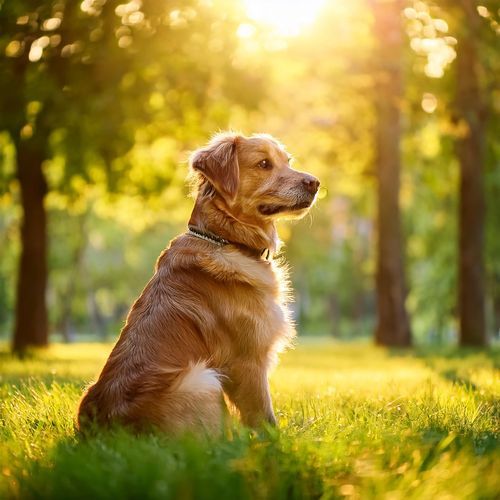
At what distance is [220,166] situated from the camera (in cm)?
587

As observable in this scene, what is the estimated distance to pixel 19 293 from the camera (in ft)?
58.3

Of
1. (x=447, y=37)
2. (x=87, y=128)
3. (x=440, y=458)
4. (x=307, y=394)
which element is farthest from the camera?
(x=87, y=128)

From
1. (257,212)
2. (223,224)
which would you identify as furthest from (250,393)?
(257,212)

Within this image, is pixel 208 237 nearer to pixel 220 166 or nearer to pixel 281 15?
pixel 220 166

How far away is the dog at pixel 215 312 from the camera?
4.66m

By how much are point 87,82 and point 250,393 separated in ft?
31.2

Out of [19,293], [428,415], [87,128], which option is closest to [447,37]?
[87,128]

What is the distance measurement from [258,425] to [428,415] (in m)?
1.12

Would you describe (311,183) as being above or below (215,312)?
above

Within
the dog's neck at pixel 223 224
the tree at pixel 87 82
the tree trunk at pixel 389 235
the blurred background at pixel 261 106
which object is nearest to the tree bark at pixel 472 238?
the blurred background at pixel 261 106

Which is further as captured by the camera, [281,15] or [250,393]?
[281,15]

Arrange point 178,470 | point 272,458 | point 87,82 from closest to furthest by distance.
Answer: point 178,470, point 272,458, point 87,82

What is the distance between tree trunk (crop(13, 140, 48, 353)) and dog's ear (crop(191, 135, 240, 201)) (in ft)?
40.0

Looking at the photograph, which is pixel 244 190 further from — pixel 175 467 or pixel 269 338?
pixel 175 467
